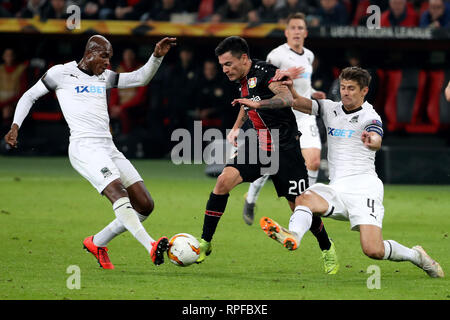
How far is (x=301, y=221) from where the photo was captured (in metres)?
6.93

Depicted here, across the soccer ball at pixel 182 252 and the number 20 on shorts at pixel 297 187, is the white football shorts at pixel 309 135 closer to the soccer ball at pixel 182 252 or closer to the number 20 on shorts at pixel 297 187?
the number 20 on shorts at pixel 297 187

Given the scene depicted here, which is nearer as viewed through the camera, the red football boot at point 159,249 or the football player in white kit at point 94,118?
the red football boot at point 159,249

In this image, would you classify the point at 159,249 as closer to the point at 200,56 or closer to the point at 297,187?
the point at 297,187

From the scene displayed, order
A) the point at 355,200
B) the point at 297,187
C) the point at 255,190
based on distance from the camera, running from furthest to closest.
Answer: the point at 255,190 < the point at 297,187 < the point at 355,200

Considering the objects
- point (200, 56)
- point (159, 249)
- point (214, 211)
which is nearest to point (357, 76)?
point (214, 211)

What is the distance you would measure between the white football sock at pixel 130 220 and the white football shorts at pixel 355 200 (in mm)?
1351

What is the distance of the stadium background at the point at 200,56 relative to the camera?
1658cm

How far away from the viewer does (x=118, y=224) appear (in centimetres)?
777

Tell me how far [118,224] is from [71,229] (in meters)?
2.50

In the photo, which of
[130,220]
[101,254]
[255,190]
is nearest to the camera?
[130,220]

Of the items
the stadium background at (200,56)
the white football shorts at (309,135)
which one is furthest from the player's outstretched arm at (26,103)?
the stadium background at (200,56)

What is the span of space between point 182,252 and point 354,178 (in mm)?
1464
